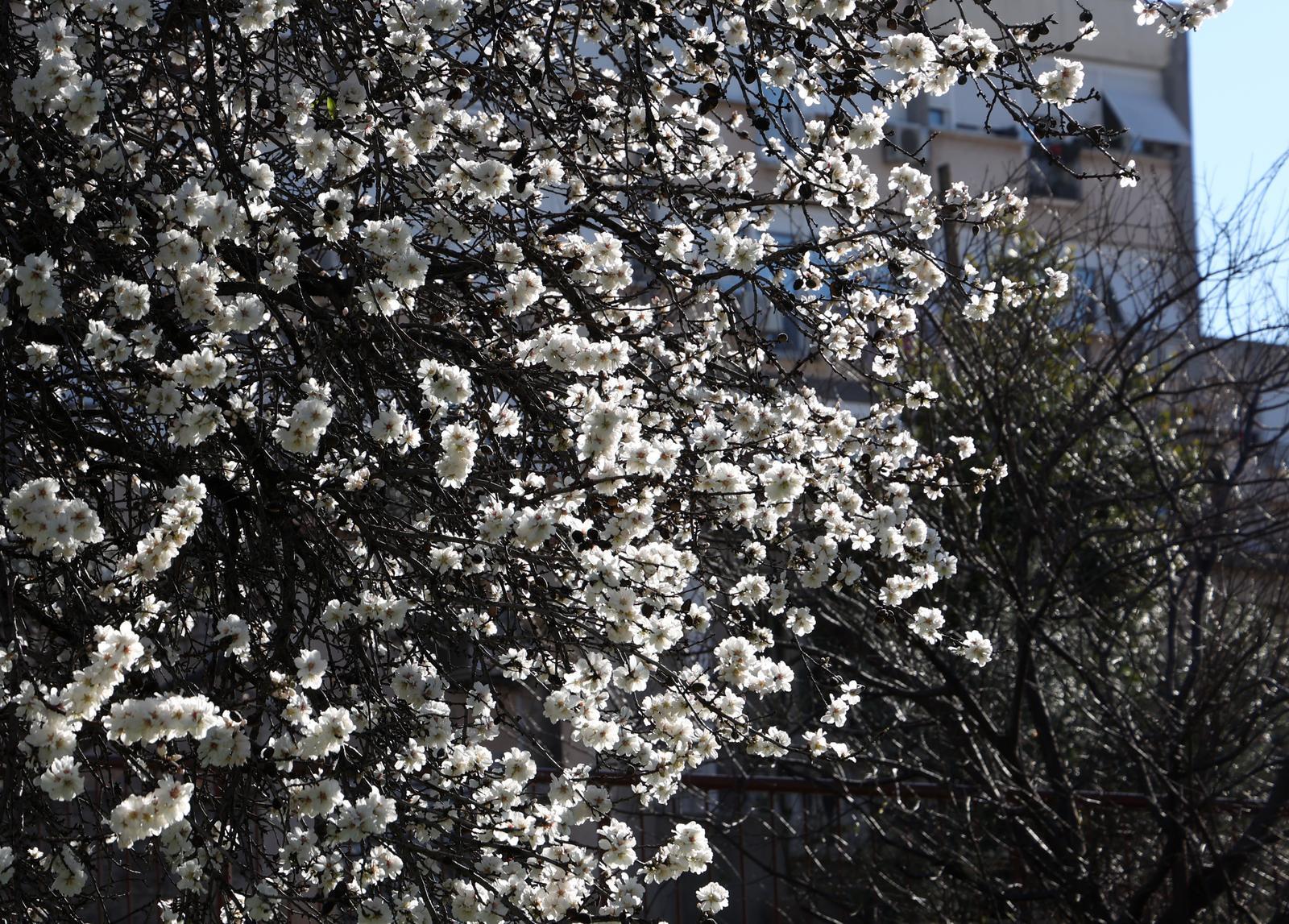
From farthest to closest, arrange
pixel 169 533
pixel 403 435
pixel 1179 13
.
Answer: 1. pixel 1179 13
2. pixel 403 435
3. pixel 169 533

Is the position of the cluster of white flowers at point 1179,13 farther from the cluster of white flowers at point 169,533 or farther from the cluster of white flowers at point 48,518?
the cluster of white flowers at point 48,518

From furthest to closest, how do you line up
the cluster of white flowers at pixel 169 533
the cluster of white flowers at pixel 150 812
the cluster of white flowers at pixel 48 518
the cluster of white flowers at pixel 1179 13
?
1. the cluster of white flowers at pixel 1179 13
2. the cluster of white flowers at pixel 169 533
3. the cluster of white flowers at pixel 48 518
4. the cluster of white flowers at pixel 150 812

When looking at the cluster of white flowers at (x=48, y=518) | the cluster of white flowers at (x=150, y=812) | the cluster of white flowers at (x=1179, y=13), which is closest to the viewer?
the cluster of white flowers at (x=150, y=812)

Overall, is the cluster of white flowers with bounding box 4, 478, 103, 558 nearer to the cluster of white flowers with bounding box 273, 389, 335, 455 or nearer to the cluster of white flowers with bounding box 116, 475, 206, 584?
the cluster of white flowers with bounding box 116, 475, 206, 584

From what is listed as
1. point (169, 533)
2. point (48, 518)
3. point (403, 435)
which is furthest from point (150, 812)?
point (403, 435)

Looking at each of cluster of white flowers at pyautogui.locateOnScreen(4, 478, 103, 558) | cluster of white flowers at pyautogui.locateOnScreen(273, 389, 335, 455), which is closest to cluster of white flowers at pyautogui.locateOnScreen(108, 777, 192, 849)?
cluster of white flowers at pyautogui.locateOnScreen(4, 478, 103, 558)

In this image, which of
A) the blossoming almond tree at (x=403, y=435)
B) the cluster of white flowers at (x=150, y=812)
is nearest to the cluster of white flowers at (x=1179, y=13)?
the blossoming almond tree at (x=403, y=435)

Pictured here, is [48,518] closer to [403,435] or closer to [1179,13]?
[403,435]

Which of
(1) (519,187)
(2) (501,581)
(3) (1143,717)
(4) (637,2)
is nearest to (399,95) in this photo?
(1) (519,187)

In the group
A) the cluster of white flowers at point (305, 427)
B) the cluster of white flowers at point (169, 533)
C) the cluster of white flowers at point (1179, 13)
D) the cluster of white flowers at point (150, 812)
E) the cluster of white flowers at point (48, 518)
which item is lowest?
the cluster of white flowers at point (150, 812)

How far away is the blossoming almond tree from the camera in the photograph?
3205 mm

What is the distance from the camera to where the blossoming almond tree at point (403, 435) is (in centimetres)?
321

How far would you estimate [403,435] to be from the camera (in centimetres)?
341

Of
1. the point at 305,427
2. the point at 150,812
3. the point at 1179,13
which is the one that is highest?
the point at 1179,13
